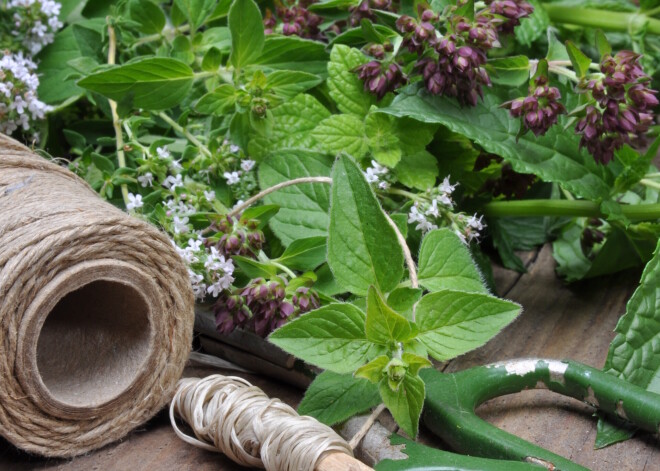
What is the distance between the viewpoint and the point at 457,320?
0.78 m

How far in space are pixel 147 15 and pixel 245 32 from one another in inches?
7.3

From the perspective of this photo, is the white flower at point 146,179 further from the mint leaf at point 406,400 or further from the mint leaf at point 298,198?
the mint leaf at point 406,400

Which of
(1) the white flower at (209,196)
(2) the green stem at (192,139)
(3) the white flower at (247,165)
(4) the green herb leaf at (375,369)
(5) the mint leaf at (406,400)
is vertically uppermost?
(2) the green stem at (192,139)

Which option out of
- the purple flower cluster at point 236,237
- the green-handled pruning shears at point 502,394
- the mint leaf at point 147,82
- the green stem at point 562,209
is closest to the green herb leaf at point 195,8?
the mint leaf at point 147,82

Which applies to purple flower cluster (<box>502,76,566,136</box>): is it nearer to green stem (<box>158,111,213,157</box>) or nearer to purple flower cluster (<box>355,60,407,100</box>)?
purple flower cluster (<box>355,60,407,100</box>)

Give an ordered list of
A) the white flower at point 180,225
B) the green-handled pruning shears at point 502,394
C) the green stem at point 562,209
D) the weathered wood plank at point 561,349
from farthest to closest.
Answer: the green stem at point 562,209 < the white flower at point 180,225 < the weathered wood plank at point 561,349 < the green-handled pruning shears at point 502,394

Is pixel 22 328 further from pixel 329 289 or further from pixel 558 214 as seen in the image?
pixel 558 214

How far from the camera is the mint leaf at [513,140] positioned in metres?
0.97

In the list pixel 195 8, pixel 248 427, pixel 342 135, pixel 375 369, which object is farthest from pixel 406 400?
pixel 195 8

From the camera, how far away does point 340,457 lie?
2.35 ft

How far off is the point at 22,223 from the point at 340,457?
374 mm

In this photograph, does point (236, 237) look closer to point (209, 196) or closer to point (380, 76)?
point (209, 196)

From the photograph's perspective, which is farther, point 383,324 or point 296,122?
point 296,122

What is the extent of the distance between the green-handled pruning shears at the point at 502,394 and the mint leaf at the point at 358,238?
129mm
